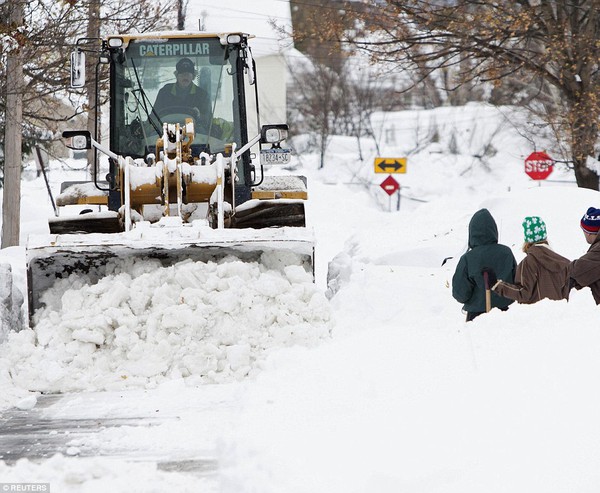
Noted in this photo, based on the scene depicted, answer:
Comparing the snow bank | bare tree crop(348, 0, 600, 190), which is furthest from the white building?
the snow bank

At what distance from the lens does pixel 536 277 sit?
659 centimetres

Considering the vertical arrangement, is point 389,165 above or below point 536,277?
above

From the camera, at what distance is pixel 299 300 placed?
6.95 meters

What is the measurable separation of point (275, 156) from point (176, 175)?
1183mm

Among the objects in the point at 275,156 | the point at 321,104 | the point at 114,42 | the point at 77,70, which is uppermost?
the point at 321,104

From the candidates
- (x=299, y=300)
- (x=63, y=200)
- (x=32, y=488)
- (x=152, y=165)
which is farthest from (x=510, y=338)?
(x=63, y=200)

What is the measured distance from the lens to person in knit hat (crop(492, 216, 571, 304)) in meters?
6.58

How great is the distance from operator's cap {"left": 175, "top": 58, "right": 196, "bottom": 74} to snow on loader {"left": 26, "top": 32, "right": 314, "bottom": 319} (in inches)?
0.5

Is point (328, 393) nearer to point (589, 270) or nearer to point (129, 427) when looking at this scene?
point (129, 427)

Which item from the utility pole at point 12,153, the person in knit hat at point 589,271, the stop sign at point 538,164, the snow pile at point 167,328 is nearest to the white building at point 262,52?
the stop sign at point 538,164

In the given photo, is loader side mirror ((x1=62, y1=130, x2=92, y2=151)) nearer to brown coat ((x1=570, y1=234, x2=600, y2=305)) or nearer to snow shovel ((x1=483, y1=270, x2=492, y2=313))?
snow shovel ((x1=483, y1=270, x2=492, y2=313))

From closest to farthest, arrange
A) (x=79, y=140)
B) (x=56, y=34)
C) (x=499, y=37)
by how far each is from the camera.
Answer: (x=79, y=140), (x=56, y=34), (x=499, y=37)

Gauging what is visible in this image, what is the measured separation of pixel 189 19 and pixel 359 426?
86.3 feet

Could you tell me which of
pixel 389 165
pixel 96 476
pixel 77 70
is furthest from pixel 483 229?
pixel 389 165
